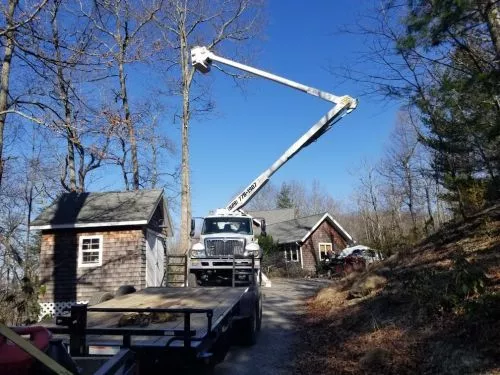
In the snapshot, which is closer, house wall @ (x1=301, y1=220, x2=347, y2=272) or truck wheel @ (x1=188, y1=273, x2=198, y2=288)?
truck wheel @ (x1=188, y1=273, x2=198, y2=288)

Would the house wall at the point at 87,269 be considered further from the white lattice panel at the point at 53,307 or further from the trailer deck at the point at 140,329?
the trailer deck at the point at 140,329

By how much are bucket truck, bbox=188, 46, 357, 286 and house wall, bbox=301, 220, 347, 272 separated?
2231cm

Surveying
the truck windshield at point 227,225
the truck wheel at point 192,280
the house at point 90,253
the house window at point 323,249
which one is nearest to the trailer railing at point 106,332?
the truck wheel at point 192,280

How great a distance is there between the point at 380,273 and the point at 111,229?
10.4 meters

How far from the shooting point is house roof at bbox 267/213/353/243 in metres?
38.5

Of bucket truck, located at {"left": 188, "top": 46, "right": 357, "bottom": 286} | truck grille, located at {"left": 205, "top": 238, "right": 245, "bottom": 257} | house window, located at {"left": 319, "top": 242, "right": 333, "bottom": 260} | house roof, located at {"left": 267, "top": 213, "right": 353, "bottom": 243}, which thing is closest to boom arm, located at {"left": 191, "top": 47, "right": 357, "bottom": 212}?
bucket truck, located at {"left": 188, "top": 46, "right": 357, "bottom": 286}

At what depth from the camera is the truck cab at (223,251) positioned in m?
13.3

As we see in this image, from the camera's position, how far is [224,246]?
1415 cm

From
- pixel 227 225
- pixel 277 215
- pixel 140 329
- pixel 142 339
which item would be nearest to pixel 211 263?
pixel 227 225

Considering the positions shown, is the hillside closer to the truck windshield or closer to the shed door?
the truck windshield

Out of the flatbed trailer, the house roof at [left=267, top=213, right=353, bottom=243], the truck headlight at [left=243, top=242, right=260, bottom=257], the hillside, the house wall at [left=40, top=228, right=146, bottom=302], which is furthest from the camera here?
the house roof at [left=267, top=213, right=353, bottom=243]

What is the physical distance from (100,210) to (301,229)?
23.3 meters

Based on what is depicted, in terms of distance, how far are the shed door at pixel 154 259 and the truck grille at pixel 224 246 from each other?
5.63m

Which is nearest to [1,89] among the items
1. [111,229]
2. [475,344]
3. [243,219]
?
[111,229]
